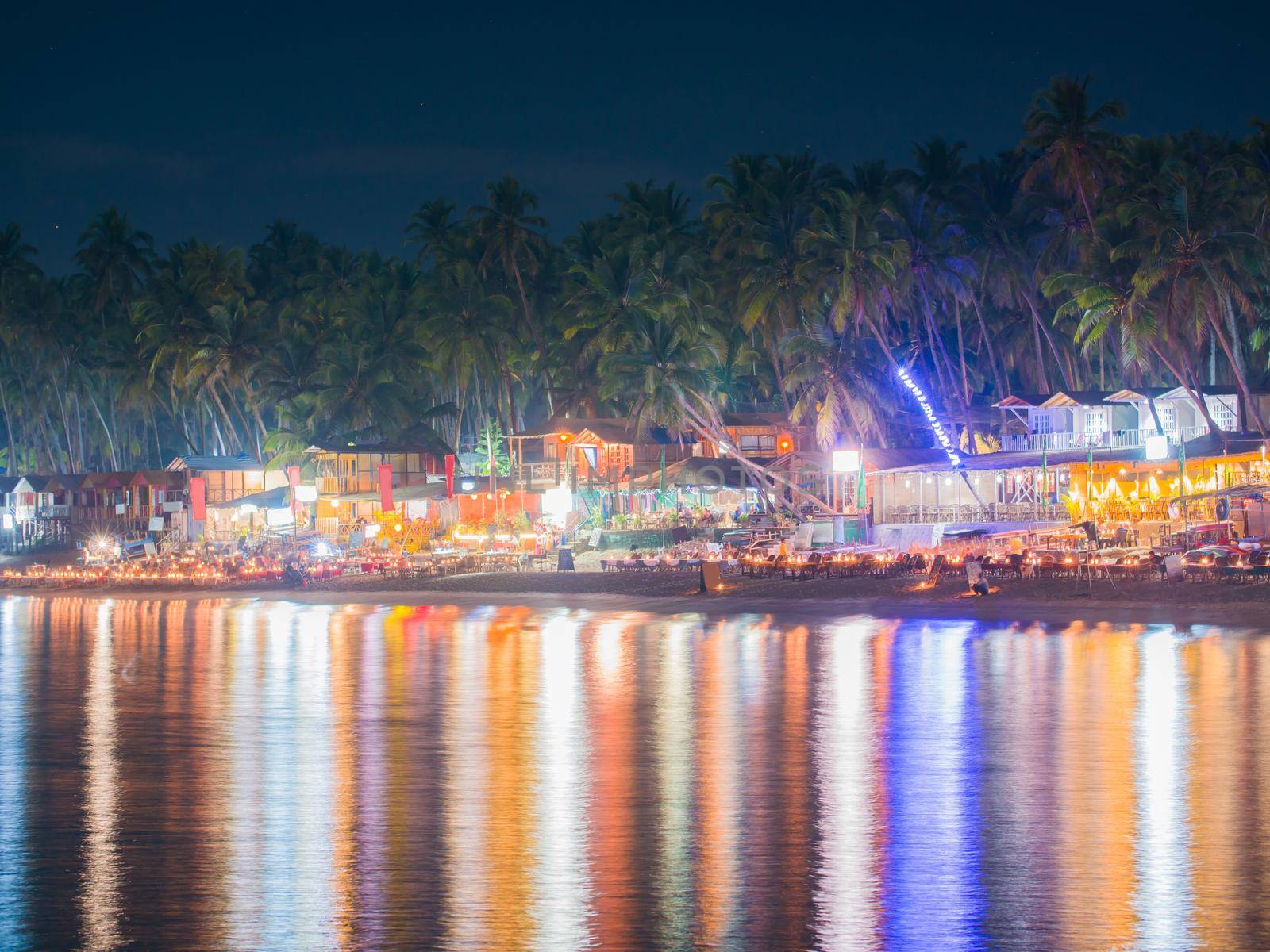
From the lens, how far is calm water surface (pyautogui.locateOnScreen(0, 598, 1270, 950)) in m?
12.7

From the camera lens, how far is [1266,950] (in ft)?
38.2

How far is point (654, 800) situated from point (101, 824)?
583 cm

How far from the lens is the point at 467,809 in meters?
17.2

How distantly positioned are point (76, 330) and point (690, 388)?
60.1 m

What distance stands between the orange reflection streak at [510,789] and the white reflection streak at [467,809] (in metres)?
0.10

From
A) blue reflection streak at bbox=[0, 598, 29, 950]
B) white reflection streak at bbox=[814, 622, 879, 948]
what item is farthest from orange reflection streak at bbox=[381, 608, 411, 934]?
white reflection streak at bbox=[814, 622, 879, 948]

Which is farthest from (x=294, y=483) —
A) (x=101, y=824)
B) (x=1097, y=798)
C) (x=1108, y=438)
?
(x=1097, y=798)

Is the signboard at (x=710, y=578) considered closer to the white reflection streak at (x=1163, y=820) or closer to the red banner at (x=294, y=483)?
the white reflection streak at (x=1163, y=820)

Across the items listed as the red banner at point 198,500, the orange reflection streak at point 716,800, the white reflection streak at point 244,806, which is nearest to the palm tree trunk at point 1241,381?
the orange reflection streak at point 716,800

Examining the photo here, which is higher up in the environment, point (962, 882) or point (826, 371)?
point (826, 371)

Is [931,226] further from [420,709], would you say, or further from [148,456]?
[148,456]

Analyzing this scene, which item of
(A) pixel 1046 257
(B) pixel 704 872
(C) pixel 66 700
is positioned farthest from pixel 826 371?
(B) pixel 704 872

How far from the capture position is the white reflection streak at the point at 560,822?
12538mm

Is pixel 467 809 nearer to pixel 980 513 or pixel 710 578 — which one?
pixel 710 578
